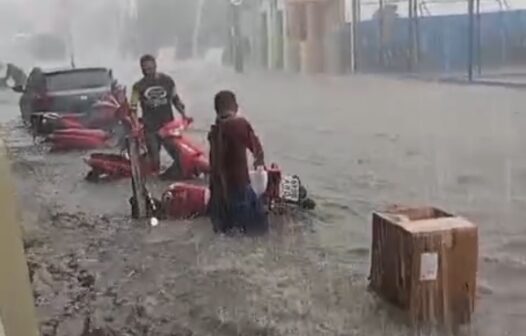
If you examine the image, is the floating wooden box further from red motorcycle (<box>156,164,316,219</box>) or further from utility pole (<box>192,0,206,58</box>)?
utility pole (<box>192,0,206,58</box>)

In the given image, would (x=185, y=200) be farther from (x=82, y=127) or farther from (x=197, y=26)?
(x=197, y=26)

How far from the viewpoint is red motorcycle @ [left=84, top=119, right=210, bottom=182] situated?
225cm

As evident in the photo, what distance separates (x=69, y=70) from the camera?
2.23m

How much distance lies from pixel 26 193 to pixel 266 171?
0.63m

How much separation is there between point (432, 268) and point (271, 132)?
68 cm

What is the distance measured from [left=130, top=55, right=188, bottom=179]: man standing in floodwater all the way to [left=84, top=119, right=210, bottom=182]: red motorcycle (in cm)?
2

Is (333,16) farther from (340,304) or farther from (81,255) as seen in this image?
(81,255)

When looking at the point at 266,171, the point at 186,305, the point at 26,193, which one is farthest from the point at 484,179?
the point at 26,193


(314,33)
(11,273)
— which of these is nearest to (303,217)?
(314,33)

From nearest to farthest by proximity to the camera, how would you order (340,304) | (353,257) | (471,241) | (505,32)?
(471,241), (340,304), (353,257), (505,32)

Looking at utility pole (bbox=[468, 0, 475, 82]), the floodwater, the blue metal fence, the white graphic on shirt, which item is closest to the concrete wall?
the floodwater

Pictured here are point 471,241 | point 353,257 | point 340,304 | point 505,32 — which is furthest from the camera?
point 505,32

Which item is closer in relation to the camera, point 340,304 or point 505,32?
point 340,304

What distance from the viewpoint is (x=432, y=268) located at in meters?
1.73
